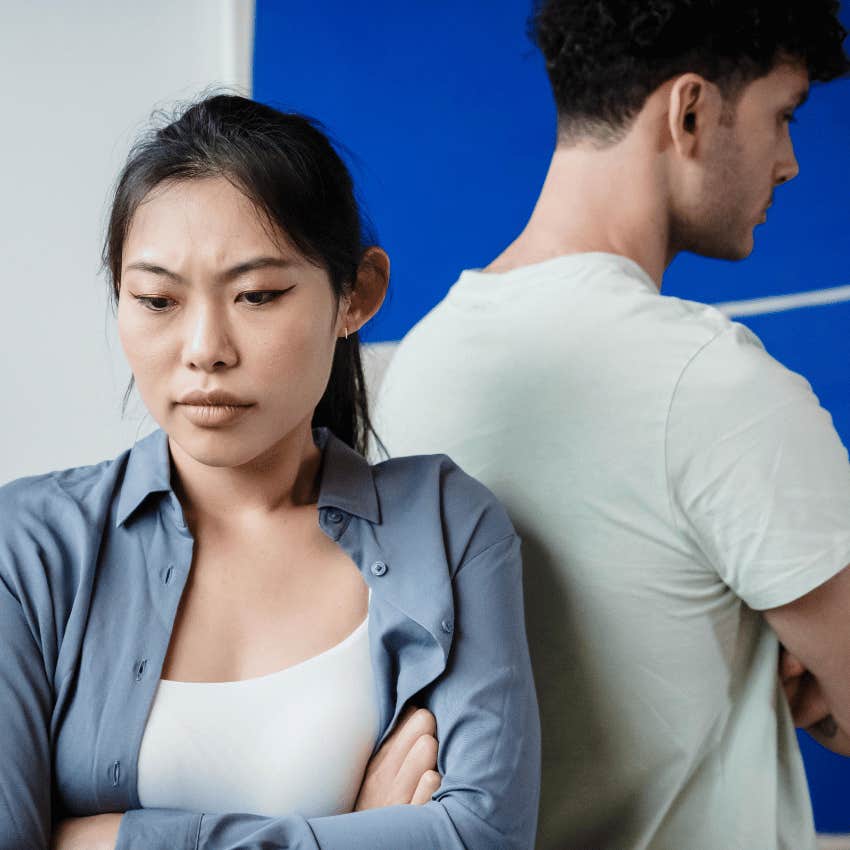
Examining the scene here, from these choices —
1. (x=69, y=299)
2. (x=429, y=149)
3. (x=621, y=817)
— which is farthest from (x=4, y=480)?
(x=621, y=817)

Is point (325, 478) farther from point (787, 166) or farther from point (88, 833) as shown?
point (787, 166)

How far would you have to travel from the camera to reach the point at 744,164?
1.40 meters

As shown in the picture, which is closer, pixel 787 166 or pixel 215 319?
pixel 215 319

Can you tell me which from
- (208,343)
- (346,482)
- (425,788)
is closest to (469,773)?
(425,788)

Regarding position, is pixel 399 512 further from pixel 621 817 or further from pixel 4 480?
pixel 4 480

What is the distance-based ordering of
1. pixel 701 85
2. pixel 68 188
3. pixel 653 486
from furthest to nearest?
pixel 68 188 < pixel 701 85 < pixel 653 486

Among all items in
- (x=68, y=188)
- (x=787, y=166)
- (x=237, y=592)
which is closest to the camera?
(x=237, y=592)

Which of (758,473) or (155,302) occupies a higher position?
(155,302)

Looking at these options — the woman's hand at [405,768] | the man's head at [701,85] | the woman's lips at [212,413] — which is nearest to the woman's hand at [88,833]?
the woman's hand at [405,768]

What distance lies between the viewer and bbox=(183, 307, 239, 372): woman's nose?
3.06 feet

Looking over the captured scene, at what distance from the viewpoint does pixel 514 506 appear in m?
1.21

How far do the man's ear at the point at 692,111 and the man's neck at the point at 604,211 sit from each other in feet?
0.12

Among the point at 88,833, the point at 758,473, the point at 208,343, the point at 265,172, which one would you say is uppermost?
the point at 265,172

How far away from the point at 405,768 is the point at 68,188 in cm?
137
